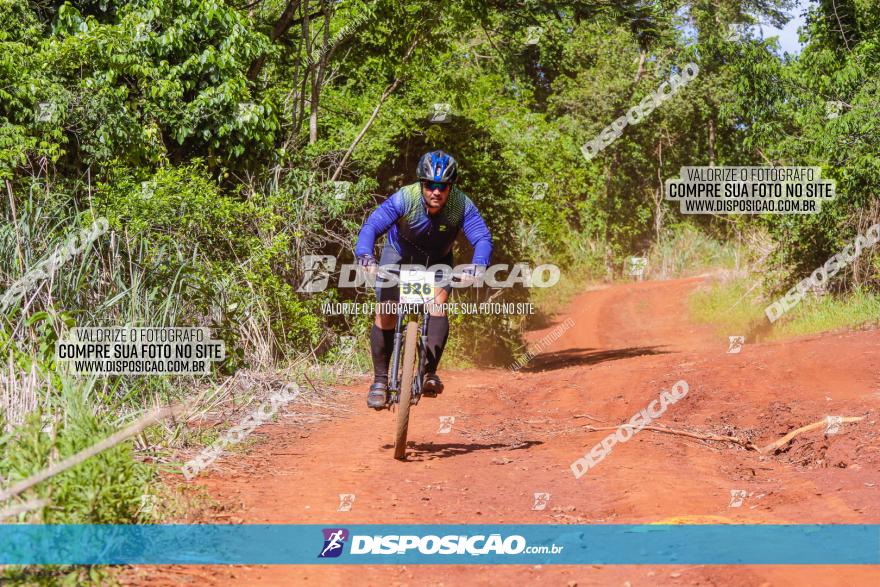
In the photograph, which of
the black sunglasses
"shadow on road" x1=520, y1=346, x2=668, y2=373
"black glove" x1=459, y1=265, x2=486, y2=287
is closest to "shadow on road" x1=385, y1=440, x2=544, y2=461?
"black glove" x1=459, y1=265, x2=486, y2=287

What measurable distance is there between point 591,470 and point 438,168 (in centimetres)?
254

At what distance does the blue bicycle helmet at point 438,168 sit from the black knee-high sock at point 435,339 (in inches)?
44.1

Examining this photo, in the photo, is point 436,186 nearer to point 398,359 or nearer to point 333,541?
point 398,359

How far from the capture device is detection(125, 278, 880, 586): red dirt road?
16.3 feet


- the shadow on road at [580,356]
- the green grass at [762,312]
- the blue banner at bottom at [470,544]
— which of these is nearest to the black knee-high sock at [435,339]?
the blue banner at bottom at [470,544]

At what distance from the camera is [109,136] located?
11766mm

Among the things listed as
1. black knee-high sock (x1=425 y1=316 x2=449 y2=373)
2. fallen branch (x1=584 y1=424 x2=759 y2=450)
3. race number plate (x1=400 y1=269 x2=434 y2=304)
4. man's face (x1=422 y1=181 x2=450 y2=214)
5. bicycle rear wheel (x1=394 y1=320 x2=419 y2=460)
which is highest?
man's face (x1=422 y1=181 x2=450 y2=214)

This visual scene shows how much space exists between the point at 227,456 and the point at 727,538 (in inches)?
149

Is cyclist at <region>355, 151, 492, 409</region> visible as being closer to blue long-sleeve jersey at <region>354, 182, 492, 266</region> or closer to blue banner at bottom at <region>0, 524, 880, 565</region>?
blue long-sleeve jersey at <region>354, 182, 492, 266</region>

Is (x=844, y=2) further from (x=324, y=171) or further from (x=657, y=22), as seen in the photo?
(x=324, y=171)

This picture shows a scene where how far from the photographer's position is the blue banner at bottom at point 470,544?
480cm

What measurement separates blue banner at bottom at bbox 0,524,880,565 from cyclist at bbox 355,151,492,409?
252 centimetres

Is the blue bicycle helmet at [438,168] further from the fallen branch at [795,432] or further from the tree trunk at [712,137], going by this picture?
the tree trunk at [712,137]

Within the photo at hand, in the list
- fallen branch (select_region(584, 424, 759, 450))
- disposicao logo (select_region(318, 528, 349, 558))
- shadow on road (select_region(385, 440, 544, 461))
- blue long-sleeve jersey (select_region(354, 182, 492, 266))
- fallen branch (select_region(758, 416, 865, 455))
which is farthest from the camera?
fallen branch (select_region(584, 424, 759, 450))
